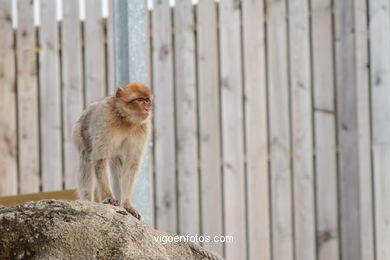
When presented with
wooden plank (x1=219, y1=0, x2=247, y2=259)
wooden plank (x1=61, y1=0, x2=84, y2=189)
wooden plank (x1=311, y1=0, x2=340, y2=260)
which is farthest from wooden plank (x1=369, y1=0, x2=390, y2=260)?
wooden plank (x1=61, y1=0, x2=84, y2=189)

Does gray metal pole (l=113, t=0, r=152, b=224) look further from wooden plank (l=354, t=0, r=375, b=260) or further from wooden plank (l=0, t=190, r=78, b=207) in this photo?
wooden plank (l=354, t=0, r=375, b=260)

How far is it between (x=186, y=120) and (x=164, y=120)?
0.58 feet

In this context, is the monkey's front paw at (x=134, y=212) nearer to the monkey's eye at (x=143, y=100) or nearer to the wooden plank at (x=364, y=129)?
the monkey's eye at (x=143, y=100)

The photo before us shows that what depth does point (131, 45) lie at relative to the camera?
4262 millimetres

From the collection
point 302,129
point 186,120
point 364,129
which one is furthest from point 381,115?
point 186,120

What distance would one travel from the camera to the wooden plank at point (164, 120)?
5562mm

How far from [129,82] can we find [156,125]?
54.2 inches

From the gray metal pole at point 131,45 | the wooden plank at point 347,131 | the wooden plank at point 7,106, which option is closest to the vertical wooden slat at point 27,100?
the wooden plank at point 7,106

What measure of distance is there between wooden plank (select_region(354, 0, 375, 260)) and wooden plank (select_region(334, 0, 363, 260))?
3 centimetres

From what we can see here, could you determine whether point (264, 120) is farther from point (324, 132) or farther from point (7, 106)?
point (7, 106)

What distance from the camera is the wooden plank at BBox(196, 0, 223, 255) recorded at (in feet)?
18.1

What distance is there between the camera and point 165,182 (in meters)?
5.57

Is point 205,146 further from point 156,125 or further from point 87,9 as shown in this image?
point 87,9

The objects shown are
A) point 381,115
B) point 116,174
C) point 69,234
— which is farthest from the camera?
point 381,115
